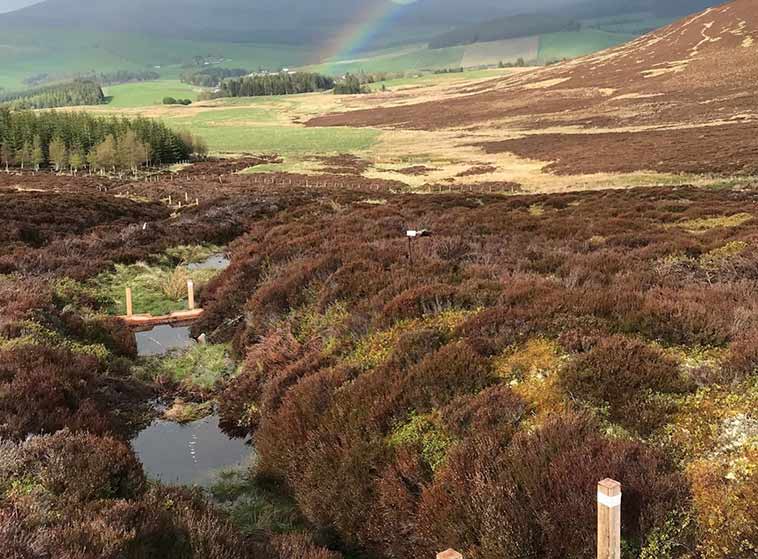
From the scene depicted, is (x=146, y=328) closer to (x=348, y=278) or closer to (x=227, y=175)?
(x=348, y=278)

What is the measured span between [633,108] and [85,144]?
80.5 meters

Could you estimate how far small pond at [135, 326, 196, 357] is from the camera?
13.5m

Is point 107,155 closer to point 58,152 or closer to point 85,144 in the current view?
point 58,152

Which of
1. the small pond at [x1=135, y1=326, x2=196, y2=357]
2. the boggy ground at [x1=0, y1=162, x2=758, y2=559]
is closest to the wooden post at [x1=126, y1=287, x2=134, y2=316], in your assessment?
the small pond at [x1=135, y1=326, x2=196, y2=357]

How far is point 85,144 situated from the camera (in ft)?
291

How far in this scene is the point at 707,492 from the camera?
15.9 ft

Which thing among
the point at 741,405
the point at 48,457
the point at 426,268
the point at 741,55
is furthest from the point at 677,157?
the point at 741,55

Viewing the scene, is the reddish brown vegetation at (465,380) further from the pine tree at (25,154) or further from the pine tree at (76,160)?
the pine tree at (25,154)

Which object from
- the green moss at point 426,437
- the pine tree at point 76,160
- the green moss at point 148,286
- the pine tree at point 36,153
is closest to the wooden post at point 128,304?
the green moss at point 148,286

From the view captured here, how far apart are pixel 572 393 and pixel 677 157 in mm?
48329

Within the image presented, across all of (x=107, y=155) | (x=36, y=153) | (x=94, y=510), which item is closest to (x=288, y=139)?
(x=107, y=155)

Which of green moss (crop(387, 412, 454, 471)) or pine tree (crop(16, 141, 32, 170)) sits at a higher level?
pine tree (crop(16, 141, 32, 170))

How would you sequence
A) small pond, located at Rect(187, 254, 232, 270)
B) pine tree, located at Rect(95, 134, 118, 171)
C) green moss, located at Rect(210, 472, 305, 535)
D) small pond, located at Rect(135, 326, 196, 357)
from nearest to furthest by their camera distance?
green moss, located at Rect(210, 472, 305, 535) < small pond, located at Rect(135, 326, 196, 357) < small pond, located at Rect(187, 254, 232, 270) < pine tree, located at Rect(95, 134, 118, 171)

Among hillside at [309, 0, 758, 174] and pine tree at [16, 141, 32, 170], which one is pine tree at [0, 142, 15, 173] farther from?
hillside at [309, 0, 758, 174]
